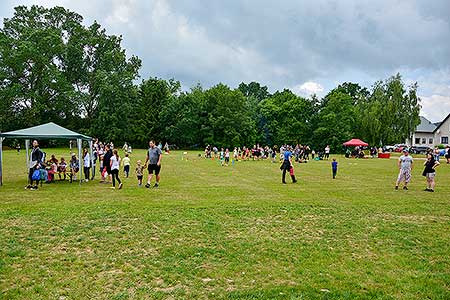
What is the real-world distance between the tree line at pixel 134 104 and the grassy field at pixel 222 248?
46201mm

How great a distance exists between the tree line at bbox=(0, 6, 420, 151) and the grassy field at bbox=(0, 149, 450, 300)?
1819 inches

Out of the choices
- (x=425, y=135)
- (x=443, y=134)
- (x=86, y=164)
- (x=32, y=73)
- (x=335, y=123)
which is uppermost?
(x=32, y=73)

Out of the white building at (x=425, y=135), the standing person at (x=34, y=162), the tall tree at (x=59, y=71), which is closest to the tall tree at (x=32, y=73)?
the tall tree at (x=59, y=71)

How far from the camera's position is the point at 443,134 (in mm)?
72438

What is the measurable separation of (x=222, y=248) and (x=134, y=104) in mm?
59673

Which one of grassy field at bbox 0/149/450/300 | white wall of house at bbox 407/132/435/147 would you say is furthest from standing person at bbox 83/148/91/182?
white wall of house at bbox 407/132/435/147

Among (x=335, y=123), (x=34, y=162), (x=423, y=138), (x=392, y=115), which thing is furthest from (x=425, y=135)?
(x=34, y=162)

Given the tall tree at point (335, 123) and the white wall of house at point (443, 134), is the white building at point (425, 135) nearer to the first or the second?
the white wall of house at point (443, 134)

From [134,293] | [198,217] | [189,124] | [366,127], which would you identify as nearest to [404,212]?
[198,217]

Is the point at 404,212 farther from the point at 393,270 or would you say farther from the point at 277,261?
the point at 277,261

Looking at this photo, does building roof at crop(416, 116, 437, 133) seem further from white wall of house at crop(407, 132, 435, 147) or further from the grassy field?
the grassy field

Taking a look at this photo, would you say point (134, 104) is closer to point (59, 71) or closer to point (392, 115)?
point (59, 71)

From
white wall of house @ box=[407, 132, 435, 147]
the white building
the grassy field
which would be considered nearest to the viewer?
the grassy field

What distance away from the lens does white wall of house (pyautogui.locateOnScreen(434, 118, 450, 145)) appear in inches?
2815
